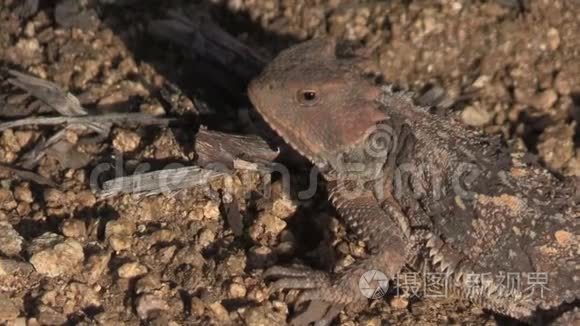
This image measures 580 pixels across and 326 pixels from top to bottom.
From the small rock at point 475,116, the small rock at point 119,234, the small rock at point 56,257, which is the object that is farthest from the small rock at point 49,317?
the small rock at point 475,116

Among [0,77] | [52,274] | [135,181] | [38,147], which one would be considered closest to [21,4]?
[0,77]

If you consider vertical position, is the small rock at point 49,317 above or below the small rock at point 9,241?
below

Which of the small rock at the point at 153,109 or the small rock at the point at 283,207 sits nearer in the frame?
the small rock at the point at 283,207

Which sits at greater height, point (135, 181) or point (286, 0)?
point (286, 0)

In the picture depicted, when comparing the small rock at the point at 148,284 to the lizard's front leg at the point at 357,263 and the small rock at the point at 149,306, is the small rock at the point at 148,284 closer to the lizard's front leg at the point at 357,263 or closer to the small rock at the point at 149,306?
the small rock at the point at 149,306

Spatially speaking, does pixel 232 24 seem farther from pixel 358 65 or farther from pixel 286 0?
pixel 358 65

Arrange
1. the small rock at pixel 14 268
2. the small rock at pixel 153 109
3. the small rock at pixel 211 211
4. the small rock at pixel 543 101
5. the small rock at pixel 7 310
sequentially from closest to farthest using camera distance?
the small rock at pixel 7 310 < the small rock at pixel 14 268 < the small rock at pixel 211 211 < the small rock at pixel 153 109 < the small rock at pixel 543 101

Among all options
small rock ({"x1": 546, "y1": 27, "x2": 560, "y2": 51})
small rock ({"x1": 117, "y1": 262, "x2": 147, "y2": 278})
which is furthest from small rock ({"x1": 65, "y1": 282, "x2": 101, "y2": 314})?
small rock ({"x1": 546, "y1": 27, "x2": 560, "y2": 51})
